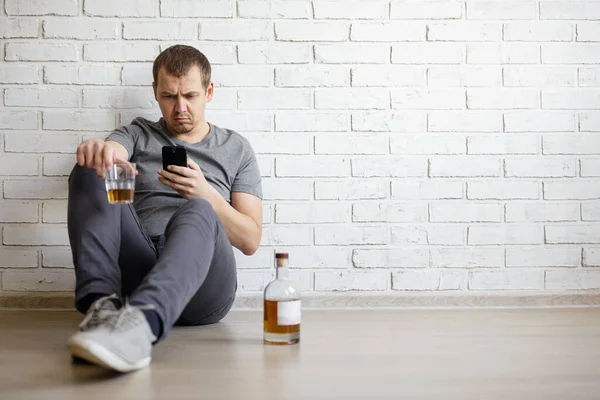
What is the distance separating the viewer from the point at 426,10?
2.68m

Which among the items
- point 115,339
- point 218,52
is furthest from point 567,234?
point 115,339

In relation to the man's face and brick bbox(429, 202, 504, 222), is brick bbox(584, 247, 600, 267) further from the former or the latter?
the man's face

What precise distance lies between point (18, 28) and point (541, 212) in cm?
223

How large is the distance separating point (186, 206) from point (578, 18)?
1864 mm

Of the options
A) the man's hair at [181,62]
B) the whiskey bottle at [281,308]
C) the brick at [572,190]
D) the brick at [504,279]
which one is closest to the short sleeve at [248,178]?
the man's hair at [181,62]

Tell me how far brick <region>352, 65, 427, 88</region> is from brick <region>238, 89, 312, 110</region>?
0.21m

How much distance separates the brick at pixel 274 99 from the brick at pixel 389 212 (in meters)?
0.47

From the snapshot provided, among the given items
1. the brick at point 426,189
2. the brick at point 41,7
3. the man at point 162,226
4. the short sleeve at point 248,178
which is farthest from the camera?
the brick at point 426,189

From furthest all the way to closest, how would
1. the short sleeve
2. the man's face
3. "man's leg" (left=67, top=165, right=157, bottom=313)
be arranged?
Result: 1. the short sleeve
2. the man's face
3. "man's leg" (left=67, top=165, right=157, bottom=313)

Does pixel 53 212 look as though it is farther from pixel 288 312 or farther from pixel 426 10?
pixel 426 10

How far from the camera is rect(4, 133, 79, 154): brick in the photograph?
262cm

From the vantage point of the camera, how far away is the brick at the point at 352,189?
2686 millimetres

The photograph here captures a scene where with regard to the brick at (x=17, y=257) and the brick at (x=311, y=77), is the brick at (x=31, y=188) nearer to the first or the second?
the brick at (x=17, y=257)

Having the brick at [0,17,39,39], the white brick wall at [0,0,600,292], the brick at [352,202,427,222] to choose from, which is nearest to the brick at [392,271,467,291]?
the white brick wall at [0,0,600,292]
